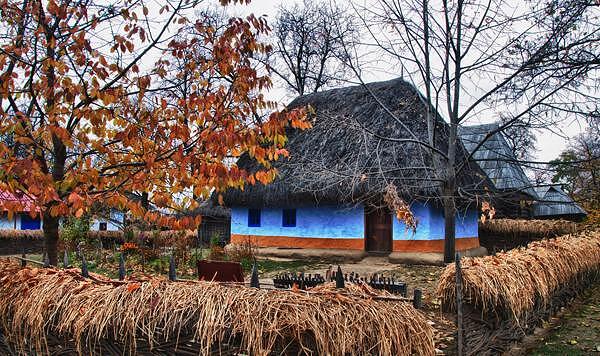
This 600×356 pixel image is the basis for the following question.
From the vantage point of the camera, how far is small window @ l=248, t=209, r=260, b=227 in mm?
18562

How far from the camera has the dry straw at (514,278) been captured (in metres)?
4.71

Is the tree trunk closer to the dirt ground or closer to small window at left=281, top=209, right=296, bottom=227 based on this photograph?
the dirt ground

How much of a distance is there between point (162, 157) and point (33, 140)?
1.10m

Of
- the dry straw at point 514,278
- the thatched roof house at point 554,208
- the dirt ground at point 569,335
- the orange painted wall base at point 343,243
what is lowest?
the dirt ground at point 569,335

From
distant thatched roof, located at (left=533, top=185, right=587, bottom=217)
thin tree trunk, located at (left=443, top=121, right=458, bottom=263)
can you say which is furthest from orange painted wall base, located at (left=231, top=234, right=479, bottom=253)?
distant thatched roof, located at (left=533, top=185, right=587, bottom=217)

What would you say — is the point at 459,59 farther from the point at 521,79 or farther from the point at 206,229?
the point at 206,229

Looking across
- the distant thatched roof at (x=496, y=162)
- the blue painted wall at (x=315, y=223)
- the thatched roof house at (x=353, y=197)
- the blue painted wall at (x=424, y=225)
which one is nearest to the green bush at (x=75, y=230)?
the thatched roof house at (x=353, y=197)

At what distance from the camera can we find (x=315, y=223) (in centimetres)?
1705

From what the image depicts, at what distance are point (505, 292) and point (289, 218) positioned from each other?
13.1 metres

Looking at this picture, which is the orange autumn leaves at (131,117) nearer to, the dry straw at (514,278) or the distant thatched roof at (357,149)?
the dry straw at (514,278)

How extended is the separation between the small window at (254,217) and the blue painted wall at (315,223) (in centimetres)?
13

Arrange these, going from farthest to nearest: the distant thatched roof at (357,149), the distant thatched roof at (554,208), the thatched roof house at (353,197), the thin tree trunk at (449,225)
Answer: the distant thatched roof at (554,208)
the thatched roof house at (353,197)
the distant thatched roof at (357,149)
the thin tree trunk at (449,225)

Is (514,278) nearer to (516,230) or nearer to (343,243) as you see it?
(343,243)

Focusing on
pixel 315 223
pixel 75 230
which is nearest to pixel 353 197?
pixel 315 223
